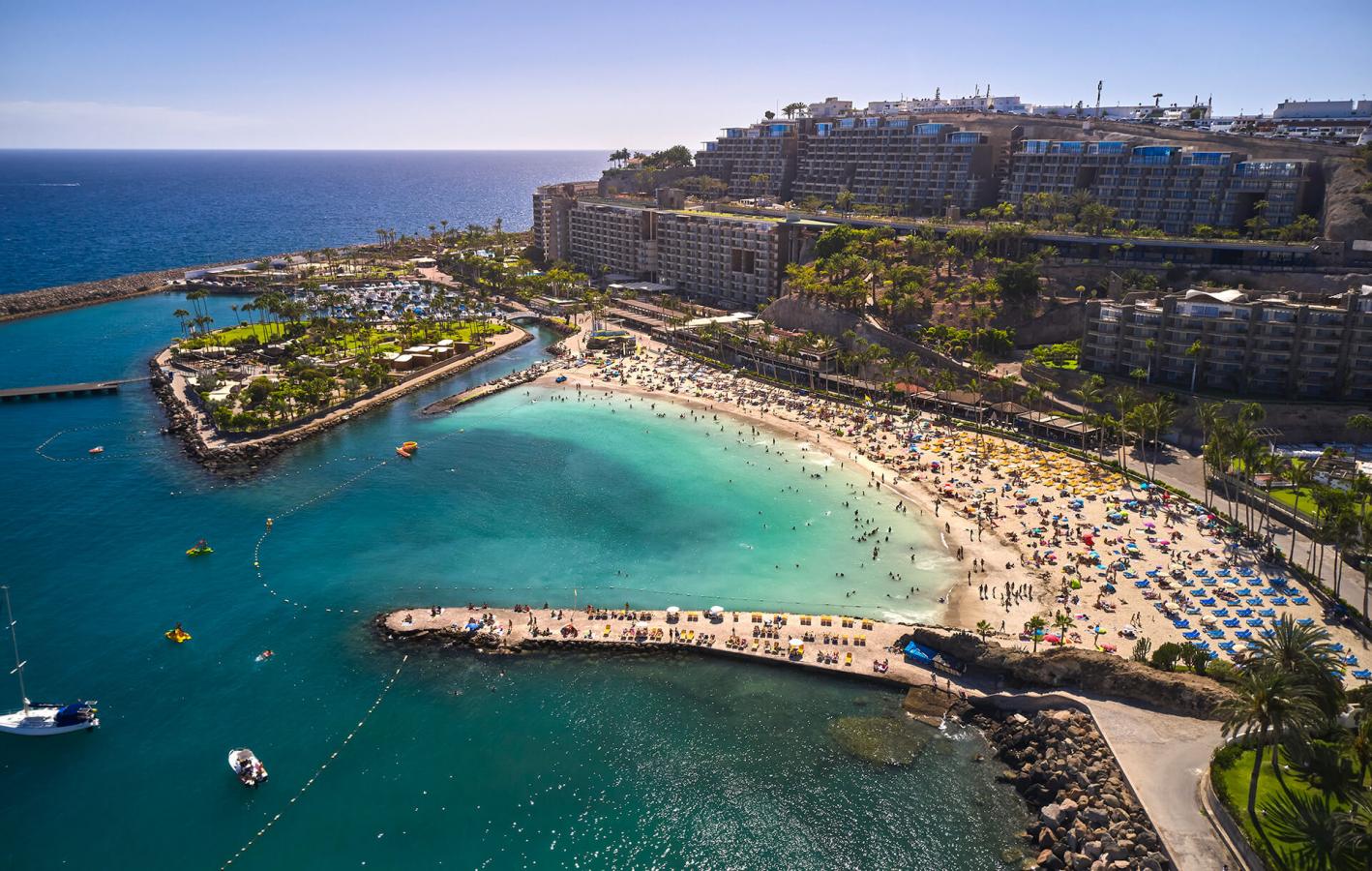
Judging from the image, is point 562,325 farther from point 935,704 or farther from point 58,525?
point 935,704

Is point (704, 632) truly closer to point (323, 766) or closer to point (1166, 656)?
point (323, 766)

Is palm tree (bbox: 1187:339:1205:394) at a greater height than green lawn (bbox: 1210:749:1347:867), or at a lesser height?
greater

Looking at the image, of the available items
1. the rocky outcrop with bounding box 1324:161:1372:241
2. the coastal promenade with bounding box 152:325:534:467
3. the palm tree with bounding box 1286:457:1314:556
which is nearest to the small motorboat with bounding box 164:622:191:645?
the coastal promenade with bounding box 152:325:534:467

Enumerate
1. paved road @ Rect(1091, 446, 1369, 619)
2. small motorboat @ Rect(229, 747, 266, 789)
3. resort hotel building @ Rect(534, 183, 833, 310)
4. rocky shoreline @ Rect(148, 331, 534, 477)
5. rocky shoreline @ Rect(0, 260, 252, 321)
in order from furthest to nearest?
rocky shoreline @ Rect(0, 260, 252, 321) → resort hotel building @ Rect(534, 183, 833, 310) → rocky shoreline @ Rect(148, 331, 534, 477) → paved road @ Rect(1091, 446, 1369, 619) → small motorboat @ Rect(229, 747, 266, 789)

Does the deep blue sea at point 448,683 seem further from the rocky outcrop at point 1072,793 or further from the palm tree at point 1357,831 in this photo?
the palm tree at point 1357,831

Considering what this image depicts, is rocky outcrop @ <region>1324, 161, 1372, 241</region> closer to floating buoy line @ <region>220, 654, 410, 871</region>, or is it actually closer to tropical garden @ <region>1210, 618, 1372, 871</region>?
tropical garden @ <region>1210, 618, 1372, 871</region>

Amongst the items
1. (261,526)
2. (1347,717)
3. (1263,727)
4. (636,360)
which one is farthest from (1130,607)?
(636,360)

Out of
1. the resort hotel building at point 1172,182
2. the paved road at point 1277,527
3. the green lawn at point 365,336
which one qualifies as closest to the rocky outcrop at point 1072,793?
the paved road at point 1277,527
